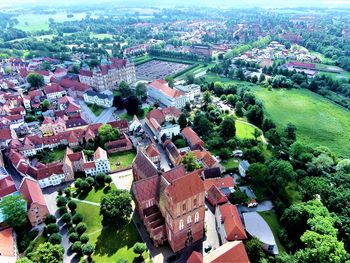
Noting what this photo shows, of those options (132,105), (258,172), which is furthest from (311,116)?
(132,105)

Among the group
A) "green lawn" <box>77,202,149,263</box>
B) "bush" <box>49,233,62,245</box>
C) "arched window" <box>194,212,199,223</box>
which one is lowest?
"green lawn" <box>77,202,149,263</box>

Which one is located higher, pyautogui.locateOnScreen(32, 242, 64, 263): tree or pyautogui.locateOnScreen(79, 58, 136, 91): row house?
pyautogui.locateOnScreen(32, 242, 64, 263): tree

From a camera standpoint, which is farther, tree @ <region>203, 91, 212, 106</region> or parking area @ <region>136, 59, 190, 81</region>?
parking area @ <region>136, 59, 190, 81</region>

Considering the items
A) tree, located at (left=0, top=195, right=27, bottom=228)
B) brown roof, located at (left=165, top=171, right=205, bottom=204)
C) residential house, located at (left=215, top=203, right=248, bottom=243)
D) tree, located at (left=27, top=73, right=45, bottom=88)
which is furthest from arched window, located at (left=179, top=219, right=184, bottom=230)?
tree, located at (left=27, top=73, right=45, bottom=88)

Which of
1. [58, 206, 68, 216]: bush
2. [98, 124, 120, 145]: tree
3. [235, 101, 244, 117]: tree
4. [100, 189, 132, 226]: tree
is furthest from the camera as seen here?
[235, 101, 244, 117]: tree

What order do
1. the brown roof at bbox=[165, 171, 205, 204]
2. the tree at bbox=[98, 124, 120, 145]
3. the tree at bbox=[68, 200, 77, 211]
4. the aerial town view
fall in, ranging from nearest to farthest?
the brown roof at bbox=[165, 171, 205, 204] < the aerial town view < the tree at bbox=[68, 200, 77, 211] < the tree at bbox=[98, 124, 120, 145]

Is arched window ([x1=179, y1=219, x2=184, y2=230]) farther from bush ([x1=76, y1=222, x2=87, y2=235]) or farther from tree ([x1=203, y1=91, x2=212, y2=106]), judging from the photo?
tree ([x1=203, y1=91, x2=212, y2=106])

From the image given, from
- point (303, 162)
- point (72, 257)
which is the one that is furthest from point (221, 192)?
point (72, 257)
